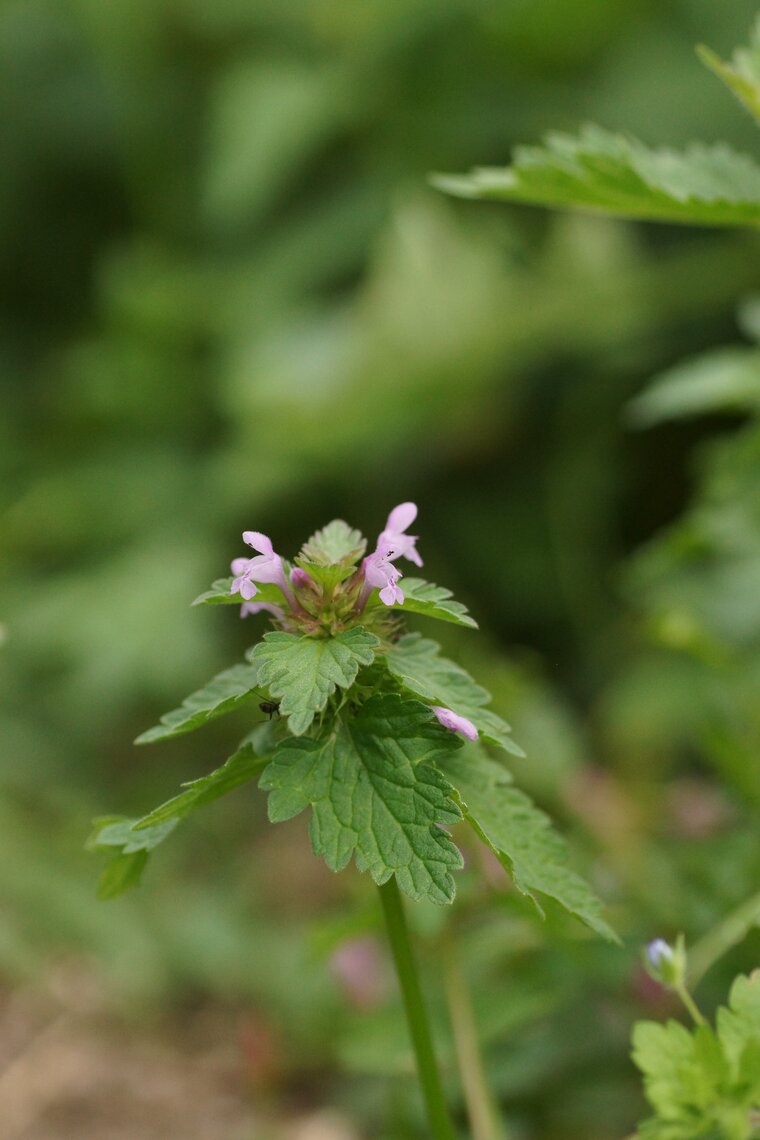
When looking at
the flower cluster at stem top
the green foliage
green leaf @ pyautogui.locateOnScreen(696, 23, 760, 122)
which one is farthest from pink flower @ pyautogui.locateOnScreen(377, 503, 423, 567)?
green leaf @ pyautogui.locateOnScreen(696, 23, 760, 122)

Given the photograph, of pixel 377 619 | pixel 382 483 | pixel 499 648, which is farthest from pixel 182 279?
pixel 377 619

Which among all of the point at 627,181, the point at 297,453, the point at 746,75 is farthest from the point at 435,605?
the point at 297,453

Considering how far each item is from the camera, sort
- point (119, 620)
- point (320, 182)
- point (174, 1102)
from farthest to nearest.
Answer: point (320, 182), point (119, 620), point (174, 1102)

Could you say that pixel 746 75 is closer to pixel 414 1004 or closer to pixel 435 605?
pixel 435 605

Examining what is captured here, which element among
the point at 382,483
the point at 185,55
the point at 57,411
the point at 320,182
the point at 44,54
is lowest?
the point at 382,483

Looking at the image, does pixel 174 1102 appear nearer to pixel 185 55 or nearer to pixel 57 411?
pixel 57 411

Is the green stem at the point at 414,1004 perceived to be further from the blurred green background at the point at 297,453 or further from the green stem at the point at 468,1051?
the blurred green background at the point at 297,453

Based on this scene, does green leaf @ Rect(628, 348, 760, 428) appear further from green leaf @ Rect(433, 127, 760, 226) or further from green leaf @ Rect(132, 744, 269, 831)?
green leaf @ Rect(132, 744, 269, 831)
